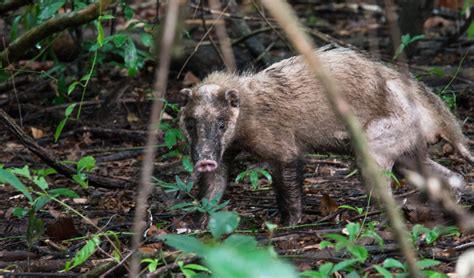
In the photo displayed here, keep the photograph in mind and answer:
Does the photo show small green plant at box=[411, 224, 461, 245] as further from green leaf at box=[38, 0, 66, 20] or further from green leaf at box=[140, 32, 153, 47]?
green leaf at box=[38, 0, 66, 20]

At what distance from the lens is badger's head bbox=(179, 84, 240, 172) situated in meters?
6.43

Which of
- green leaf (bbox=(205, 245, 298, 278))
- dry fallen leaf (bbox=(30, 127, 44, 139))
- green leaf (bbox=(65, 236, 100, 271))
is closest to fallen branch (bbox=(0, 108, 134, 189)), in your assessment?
dry fallen leaf (bbox=(30, 127, 44, 139))

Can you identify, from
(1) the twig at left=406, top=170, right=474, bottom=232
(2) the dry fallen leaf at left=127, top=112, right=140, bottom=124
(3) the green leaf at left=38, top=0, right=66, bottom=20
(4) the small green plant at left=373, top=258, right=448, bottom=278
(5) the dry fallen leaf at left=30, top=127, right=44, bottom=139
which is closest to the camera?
(1) the twig at left=406, top=170, right=474, bottom=232

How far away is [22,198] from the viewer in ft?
24.3

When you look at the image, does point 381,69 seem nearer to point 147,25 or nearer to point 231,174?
point 231,174

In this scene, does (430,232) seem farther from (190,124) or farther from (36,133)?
(36,133)

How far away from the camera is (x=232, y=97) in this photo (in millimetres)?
6742

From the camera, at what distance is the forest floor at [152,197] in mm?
5270

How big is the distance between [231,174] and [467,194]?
2027 millimetres

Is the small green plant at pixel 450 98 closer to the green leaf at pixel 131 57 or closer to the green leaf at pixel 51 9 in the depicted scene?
the green leaf at pixel 131 57

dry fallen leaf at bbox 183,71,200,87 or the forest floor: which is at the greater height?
dry fallen leaf at bbox 183,71,200,87

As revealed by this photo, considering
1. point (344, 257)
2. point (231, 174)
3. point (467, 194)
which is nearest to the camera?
point (344, 257)

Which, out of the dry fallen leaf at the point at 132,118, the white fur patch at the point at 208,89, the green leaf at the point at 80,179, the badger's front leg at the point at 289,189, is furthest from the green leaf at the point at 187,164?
the dry fallen leaf at the point at 132,118

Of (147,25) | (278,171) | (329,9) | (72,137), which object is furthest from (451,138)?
(329,9)
